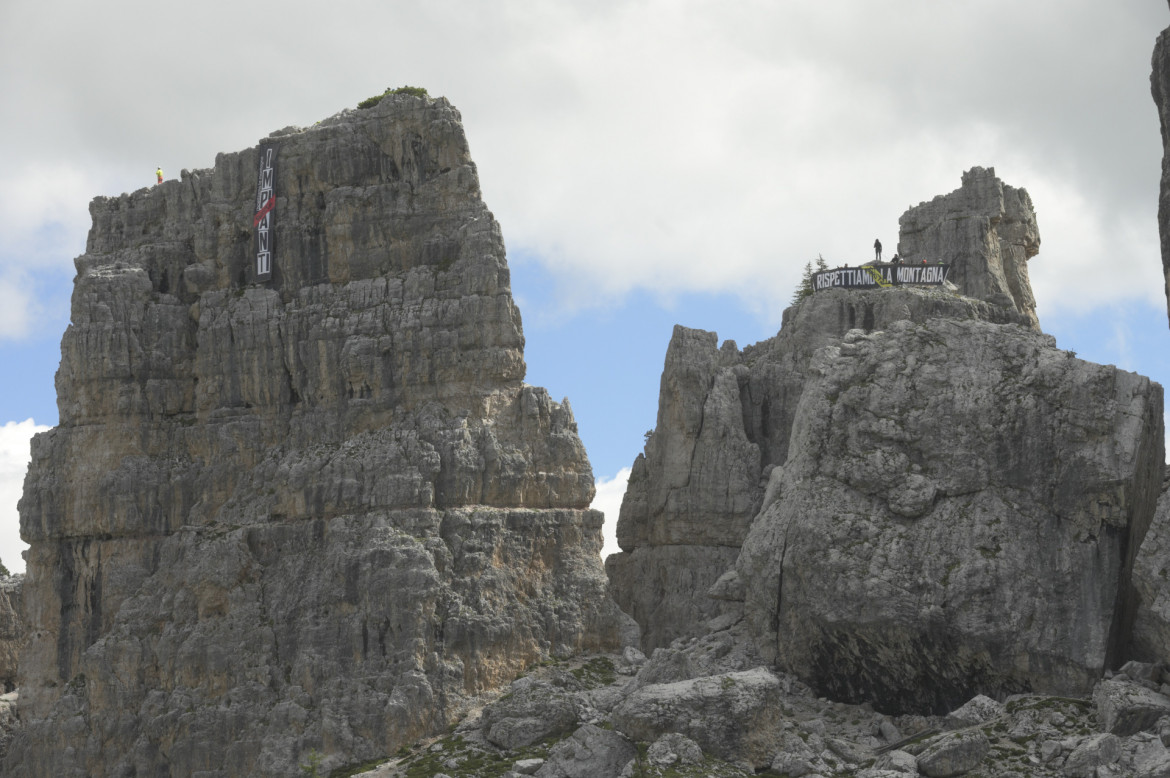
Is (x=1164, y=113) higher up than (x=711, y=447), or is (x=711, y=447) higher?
(x=1164, y=113)

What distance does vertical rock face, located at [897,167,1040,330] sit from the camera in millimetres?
91250

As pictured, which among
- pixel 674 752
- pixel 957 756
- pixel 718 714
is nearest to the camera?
pixel 957 756

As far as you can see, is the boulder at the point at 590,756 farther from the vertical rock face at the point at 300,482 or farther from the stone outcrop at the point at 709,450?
the stone outcrop at the point at 709,450

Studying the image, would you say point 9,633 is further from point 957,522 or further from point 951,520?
point 957,522

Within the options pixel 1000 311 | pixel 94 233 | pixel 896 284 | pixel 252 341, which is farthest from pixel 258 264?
→ pixel 1000 311

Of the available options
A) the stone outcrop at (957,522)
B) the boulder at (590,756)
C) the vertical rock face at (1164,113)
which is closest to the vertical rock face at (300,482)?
the boulder at (590,756)

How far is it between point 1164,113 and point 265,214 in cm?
4328

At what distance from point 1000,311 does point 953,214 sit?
46.9ft

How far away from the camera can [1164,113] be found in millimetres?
46125

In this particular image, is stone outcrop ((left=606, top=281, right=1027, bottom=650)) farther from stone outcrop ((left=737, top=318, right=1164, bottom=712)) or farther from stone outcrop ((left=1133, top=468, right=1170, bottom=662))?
stone outcrop ((left=1133, top=468, right=1170, bottom=662))

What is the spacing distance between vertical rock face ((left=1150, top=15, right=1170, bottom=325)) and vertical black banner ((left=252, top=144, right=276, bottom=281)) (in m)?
42.2

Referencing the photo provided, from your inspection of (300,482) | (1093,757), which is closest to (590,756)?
(1093,757)

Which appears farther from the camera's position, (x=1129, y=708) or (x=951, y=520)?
(x=951, y=520)

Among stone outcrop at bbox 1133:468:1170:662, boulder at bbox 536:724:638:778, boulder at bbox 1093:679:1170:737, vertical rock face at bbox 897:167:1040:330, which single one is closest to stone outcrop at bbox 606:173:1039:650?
vertical rock face at bbox 897:167:1040:330
